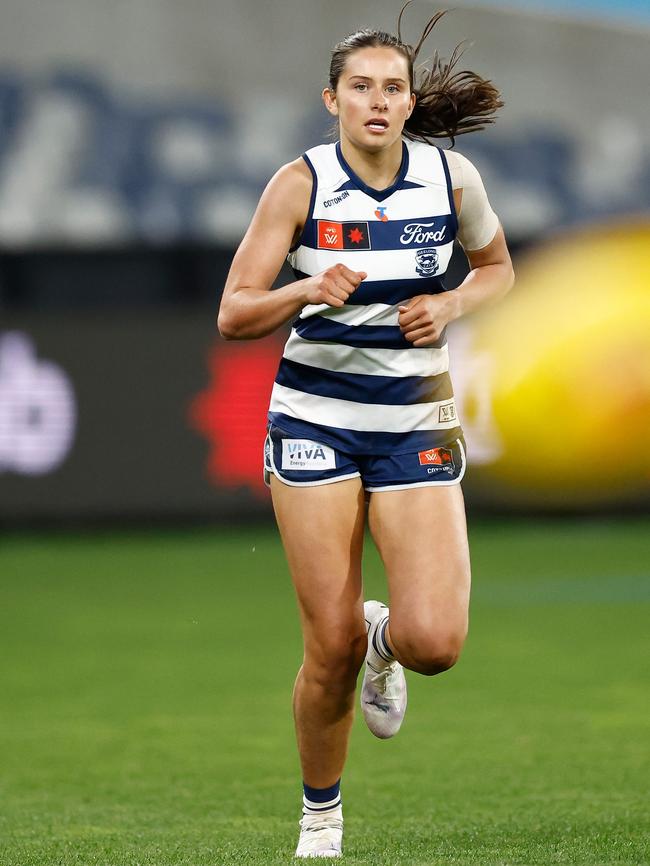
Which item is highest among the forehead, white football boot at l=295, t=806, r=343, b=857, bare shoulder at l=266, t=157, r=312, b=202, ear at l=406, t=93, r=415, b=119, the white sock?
the forehead

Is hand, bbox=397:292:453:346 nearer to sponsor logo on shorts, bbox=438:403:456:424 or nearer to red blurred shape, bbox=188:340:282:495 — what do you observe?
sponsor logo on shorts, bbox=438:403:456:424

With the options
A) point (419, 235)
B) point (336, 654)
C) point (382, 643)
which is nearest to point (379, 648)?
point (382, 643)

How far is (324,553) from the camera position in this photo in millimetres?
4664

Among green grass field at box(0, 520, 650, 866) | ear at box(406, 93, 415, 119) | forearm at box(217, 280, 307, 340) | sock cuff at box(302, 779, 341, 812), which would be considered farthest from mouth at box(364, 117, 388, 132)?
green grass field at box(0, 520, 650, 866)

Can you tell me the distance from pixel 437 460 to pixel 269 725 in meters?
2.85

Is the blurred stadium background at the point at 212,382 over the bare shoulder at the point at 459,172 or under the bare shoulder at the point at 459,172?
under

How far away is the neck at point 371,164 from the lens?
4.66 meters

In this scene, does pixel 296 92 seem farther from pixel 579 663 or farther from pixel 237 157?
pixel 579 663

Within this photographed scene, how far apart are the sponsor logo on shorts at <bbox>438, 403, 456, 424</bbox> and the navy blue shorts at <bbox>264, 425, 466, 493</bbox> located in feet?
0.35

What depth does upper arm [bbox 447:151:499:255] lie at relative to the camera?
479cm

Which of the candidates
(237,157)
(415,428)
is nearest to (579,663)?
(415,428)

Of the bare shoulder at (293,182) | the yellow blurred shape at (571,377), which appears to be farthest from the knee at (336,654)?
the yellow blurred shape at (571,377)

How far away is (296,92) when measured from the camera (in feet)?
75.9

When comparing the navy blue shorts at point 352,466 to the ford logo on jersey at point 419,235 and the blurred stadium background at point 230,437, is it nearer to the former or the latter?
the ford logo on jersey at point 419,235
